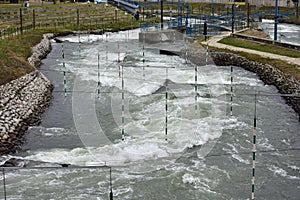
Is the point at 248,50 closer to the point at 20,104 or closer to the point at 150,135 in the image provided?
the point at 150,135

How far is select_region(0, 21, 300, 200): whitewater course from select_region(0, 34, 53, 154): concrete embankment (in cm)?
5

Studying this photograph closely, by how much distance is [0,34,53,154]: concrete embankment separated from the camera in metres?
13.8

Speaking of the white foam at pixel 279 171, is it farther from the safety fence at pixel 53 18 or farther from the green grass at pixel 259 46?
Result: the safety fence at pixel 53 18

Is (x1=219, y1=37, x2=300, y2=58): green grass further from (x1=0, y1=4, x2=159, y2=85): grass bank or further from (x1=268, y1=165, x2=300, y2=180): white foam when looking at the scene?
(x1=268, y1=165, x2=300, y2=180): white foam

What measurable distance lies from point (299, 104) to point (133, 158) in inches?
304

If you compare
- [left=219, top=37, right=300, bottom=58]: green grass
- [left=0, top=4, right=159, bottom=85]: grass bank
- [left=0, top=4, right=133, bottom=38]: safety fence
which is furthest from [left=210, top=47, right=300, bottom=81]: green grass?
[left=0, top=4, right=133, bottom=38]: safety fence

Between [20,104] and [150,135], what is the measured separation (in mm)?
5565

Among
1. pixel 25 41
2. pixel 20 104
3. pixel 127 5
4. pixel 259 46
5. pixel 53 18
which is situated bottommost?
pixel 20 104

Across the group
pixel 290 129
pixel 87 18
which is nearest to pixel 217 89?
pixel 290 129

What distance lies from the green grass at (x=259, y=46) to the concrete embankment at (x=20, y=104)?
42.6ft

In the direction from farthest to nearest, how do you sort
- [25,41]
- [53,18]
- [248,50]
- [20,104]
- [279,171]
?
[53,18], [25,41], [248,50], [20,104], [279,171]

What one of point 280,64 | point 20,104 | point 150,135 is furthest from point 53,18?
point 150,135

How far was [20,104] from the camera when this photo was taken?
16.6 meters

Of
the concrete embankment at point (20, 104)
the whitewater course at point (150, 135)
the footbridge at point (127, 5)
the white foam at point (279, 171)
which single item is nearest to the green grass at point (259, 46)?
the whitewater course at point (150, 135)
